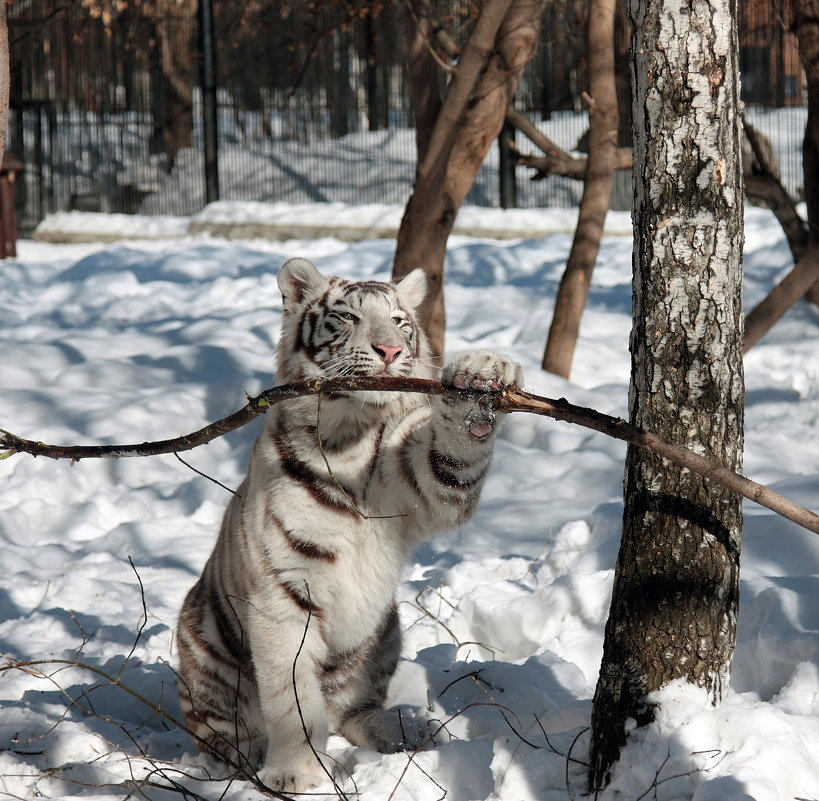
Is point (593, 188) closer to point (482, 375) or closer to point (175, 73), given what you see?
point (482, 375)

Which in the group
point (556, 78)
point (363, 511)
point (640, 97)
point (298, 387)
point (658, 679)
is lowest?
point (658, 679)

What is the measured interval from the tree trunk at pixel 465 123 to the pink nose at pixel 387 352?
8.00ft

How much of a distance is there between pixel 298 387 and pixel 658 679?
1113 millimetres

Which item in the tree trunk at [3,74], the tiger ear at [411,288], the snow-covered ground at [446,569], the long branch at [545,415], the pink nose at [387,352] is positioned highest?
the tree trunk at [3,74]

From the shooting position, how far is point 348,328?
2.76m

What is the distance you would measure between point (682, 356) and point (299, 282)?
51.9 inches

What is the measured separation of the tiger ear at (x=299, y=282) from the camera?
294cm

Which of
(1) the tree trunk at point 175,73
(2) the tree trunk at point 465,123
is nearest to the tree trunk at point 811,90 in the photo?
(2) the tree trunk at point 465,123

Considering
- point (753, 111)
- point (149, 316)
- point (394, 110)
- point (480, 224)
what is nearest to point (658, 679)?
point (149, 316)

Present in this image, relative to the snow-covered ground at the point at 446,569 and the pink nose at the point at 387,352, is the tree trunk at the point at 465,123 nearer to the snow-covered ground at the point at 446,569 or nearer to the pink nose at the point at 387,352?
the snow-covered ground at the point at 446,569

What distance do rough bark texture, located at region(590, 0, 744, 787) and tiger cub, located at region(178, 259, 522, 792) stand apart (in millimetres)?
502

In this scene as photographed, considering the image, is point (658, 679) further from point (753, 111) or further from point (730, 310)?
point (753, 111)

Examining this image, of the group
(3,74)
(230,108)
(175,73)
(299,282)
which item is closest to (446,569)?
(299,282)

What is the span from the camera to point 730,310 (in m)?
2.15
